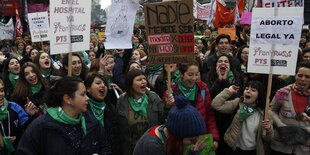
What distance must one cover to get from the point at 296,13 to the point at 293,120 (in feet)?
3.83

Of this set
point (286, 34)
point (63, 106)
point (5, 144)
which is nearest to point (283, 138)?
point (286, 34)

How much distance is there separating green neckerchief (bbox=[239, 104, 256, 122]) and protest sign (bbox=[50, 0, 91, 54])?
6.67ft

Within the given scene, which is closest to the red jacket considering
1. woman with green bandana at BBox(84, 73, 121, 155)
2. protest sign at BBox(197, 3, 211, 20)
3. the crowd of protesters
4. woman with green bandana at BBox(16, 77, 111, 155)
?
the crowd of protesters

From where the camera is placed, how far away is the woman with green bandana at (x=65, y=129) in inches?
120

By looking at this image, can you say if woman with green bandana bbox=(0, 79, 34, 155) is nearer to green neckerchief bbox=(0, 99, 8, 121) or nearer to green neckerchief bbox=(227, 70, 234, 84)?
green neckerchief bbox=(0, 99, 8, 121)

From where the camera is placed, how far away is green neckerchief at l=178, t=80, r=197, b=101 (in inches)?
173

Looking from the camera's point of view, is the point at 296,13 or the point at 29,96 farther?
the point at 29,96

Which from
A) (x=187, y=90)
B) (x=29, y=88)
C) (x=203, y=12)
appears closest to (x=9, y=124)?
(x=29, y=88)

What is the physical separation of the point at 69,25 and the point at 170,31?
49.7 inches

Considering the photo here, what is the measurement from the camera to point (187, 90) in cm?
450

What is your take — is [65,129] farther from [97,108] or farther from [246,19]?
[246,19]

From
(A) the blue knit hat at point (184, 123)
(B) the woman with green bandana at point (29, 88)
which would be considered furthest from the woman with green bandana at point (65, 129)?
(B) the woman with green bandana at point (29, 88)

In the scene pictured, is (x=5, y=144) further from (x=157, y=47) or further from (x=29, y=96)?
(x=157, y=47)

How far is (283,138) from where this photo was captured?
13.6 feet
